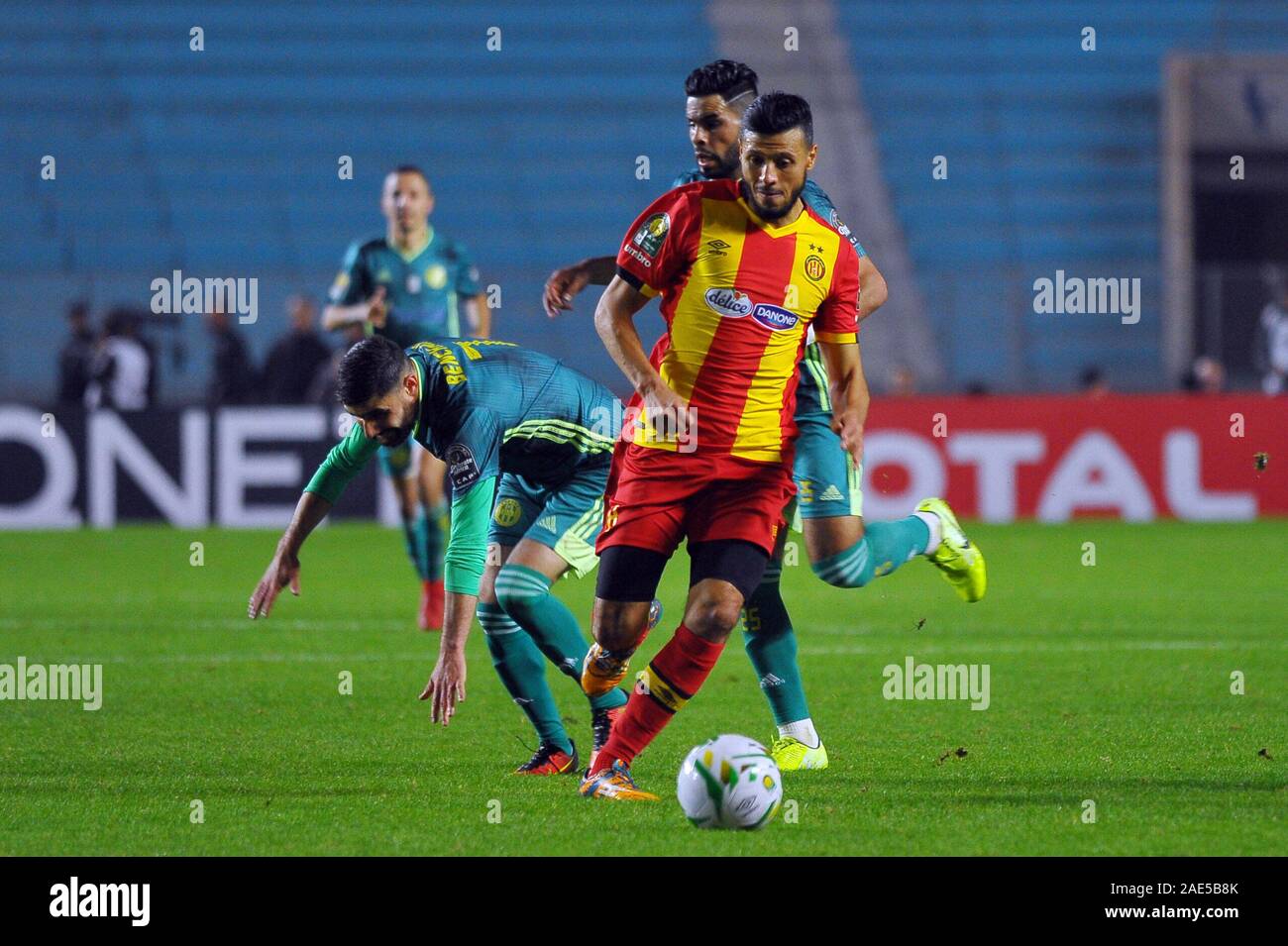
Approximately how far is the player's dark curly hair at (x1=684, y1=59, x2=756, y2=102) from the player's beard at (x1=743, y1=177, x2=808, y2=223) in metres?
0.68

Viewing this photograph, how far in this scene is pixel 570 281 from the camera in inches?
256

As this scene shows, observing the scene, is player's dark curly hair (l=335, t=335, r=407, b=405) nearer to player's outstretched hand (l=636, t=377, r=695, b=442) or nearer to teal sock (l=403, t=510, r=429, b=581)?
player's outstretched hand (l=636, t=377, r=695, b=442)

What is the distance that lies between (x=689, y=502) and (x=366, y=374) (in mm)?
985

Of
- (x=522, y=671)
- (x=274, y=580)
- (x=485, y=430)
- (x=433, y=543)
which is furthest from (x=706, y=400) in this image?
(x=433, y=543)

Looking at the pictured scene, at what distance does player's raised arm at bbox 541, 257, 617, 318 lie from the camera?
6.47m

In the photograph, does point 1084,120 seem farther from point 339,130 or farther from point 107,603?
point 107,603

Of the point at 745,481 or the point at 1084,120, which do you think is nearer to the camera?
the point at 745,481

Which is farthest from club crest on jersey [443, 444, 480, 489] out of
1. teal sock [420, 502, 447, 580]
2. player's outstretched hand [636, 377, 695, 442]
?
teal sock [420, 502, 447, 580]

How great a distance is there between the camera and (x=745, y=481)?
5691 millimetres

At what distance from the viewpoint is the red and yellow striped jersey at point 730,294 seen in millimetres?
5625

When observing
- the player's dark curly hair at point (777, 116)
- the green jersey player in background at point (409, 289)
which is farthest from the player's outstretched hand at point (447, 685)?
the green jersey player in background at point (409, 289)

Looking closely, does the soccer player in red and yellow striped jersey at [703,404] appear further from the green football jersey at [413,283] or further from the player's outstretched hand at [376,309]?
the green football jersey at [413,283]

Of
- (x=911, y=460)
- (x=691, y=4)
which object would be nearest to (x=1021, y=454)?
(x=911, y=460)

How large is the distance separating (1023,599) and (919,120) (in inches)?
477
